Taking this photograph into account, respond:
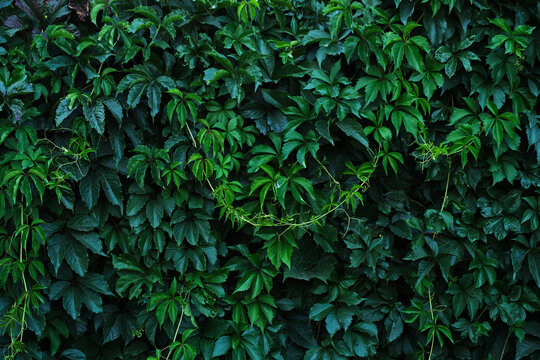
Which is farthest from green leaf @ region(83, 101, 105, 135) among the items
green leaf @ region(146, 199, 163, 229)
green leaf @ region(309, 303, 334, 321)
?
green leaf @ region(309, 303, 334, 321)

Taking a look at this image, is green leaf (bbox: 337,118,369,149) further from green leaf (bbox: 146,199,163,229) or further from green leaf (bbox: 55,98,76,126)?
green leaf (bbox: 55,98,76,126)

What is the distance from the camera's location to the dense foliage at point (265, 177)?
2100mm

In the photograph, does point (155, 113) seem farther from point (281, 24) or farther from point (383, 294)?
point (383, 294)

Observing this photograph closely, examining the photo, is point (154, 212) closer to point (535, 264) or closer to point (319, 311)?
point (319, 311)

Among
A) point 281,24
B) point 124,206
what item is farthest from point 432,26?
point 124,206

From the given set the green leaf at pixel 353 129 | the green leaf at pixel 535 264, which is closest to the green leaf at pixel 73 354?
the green leaf at pixel 353 129

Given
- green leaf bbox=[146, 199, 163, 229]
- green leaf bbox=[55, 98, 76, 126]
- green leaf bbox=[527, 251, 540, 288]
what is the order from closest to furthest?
1. green leaf bbox=[55, 98, 76, 126]
2. green leaf bbox=[146, 199, 163, 229]
3. green leaf bbox=[527, 251, 540, 288]

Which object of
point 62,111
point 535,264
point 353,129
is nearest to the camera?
point 62,111

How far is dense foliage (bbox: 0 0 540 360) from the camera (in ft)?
6.89

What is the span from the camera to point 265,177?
2119 millimetres

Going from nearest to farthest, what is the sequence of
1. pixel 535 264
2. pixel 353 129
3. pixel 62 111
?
pixel 62 111 < pixel 353 129 < pixel 535 264

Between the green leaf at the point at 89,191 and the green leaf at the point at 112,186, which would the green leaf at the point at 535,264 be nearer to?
the green leaf at the point at 112,186

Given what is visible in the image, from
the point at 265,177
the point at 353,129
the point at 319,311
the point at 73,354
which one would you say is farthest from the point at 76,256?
the point at 353,129

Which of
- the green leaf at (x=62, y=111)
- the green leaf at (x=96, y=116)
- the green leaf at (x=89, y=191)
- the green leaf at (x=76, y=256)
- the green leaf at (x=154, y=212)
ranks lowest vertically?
the green leaf at (x=76, y=256)
